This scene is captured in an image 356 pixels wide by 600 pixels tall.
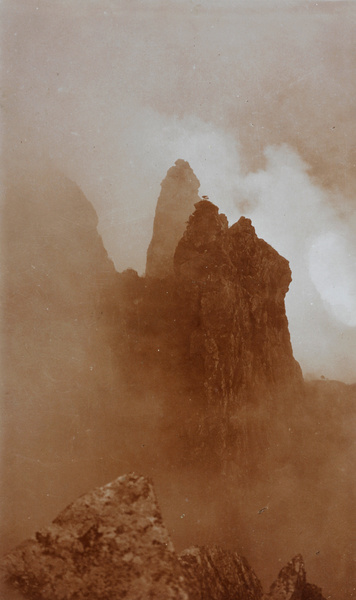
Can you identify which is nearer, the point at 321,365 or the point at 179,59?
the point at 179,59

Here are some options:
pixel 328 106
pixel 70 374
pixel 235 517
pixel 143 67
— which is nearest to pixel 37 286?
pixel 70 374

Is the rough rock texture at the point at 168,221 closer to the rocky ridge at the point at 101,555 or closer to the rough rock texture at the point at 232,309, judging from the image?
the rough rock texture at the point at 232,309

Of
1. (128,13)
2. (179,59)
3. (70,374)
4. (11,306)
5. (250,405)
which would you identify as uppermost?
(128,13)

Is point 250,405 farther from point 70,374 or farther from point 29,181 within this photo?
point 29,181

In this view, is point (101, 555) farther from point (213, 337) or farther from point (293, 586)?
point (213, 337)

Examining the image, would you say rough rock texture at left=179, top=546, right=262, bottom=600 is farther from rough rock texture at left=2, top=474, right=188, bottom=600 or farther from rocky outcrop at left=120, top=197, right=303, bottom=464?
rocky outcrop at left=120, top=197, right=303, bottom=464
